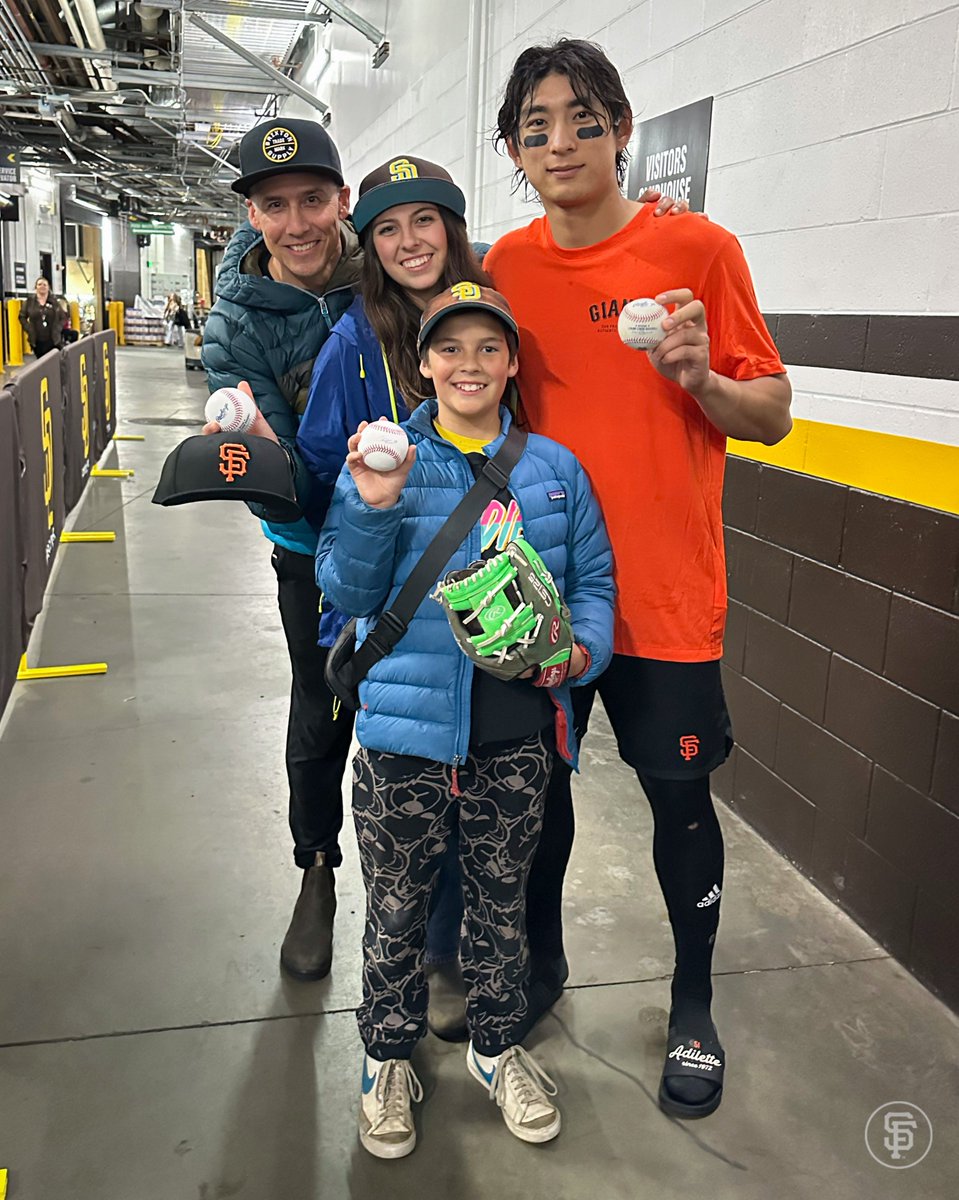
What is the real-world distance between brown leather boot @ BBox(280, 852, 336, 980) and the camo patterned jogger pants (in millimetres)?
529

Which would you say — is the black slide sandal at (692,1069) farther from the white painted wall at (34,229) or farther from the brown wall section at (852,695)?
the white painted wall at (34,229)

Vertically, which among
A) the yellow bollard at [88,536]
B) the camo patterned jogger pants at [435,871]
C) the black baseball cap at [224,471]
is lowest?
the yellow bollard at [88,536]

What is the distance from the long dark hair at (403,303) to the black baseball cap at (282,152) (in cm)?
24

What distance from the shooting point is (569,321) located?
1858mm

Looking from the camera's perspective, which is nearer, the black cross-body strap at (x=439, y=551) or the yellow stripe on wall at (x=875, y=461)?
the black cross-body strap at (x=439, y=551)

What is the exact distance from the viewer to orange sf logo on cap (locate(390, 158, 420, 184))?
1820 mm

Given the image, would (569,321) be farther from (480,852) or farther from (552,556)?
(480,852)

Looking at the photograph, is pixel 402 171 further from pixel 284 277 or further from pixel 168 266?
pixel 168 266

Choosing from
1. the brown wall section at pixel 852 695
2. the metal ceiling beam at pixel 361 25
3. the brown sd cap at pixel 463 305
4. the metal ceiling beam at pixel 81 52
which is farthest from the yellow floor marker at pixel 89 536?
the metal ceiling beam at pixel 81 52

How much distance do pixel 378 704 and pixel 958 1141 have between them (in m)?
1.46

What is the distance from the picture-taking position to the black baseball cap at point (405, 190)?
1790 millimetres

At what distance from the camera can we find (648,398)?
6.03 feet

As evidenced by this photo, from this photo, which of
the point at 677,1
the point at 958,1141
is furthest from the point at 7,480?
the point at 958,1141

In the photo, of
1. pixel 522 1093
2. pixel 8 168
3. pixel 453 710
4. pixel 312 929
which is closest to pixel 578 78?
pixel 453 710
